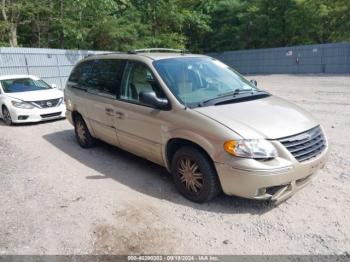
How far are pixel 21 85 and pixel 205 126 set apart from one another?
26.4 feet

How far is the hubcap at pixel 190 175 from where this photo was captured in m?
3.90

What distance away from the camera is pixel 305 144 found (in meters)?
3.67

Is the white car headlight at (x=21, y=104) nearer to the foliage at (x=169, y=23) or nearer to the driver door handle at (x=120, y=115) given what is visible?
the driver door handle at (x=120, y=115)

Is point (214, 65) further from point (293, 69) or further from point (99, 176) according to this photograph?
point (293, 69)

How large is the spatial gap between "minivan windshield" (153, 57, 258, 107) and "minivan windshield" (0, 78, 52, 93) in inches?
260

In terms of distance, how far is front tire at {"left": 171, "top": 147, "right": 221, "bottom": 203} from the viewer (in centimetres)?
374

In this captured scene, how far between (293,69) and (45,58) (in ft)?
61.8

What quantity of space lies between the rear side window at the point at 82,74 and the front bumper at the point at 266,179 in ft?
11.8

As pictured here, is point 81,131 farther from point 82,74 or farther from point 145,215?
point 145,215

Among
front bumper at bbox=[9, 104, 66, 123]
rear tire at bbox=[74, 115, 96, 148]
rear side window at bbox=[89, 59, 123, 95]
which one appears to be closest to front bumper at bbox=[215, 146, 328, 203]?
rear side window at bbox=[89, 59, 123, 95]

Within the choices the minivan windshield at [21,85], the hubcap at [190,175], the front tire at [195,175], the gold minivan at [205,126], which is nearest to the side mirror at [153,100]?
the gold minivan at [205,126]

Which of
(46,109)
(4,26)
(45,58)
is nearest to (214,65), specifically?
(46,109)

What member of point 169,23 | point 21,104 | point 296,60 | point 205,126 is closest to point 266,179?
point 205,126

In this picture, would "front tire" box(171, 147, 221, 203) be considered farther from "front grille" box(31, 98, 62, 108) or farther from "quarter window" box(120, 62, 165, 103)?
"front grille" box(31, 98, 62, 108)
